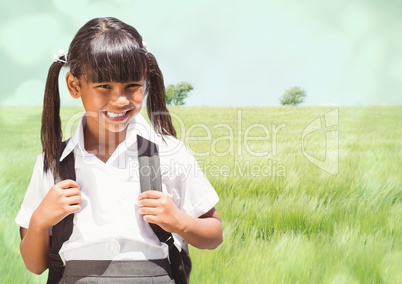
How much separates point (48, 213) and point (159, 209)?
306 millimetres

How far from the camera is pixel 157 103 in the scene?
1.83 meters

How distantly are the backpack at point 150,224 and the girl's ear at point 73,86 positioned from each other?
18 centimetres

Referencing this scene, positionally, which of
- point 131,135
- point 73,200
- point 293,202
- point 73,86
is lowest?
point 293,202

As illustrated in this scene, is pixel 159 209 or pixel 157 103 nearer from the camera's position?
pixel 159 209

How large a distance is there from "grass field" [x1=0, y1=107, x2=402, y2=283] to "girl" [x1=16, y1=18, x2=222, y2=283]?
0.29 m

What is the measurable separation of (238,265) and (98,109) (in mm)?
1028

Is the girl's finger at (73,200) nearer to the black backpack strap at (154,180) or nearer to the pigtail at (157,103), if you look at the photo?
the black backpack strap at (154,180)

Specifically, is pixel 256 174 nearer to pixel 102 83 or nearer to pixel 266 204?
pixel 266 204

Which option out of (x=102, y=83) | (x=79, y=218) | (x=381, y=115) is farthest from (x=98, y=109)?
(x=381, y=115)

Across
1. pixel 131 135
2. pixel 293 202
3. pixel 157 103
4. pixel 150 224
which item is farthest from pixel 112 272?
pixel 293 202
